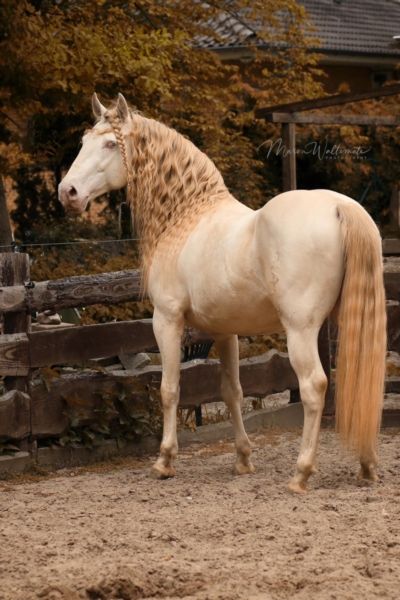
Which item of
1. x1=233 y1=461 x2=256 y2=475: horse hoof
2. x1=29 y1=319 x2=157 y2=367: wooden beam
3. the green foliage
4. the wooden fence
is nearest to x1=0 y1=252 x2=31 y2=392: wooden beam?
the wooden fence

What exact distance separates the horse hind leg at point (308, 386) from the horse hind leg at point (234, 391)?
0.79 meters

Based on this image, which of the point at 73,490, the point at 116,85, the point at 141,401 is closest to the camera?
the point at 73,490

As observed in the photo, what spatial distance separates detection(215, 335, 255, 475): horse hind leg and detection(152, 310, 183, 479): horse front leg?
1.16 feet

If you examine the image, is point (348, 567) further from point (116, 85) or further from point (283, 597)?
point (116, 85)

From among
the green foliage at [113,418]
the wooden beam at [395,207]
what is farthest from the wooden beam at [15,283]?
the wooden beam at [395,207]

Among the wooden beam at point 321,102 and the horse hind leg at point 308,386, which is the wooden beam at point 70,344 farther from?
the wooden beam at point 321,102

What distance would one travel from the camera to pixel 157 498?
557cm

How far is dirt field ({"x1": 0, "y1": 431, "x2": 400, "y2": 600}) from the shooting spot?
382 centimetres

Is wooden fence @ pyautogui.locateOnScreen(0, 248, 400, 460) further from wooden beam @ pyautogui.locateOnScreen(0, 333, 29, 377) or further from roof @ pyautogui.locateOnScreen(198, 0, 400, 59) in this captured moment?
roof @ pyautogui.locateOnScreen(198, 0, 400, 59)

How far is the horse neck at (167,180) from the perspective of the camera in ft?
20.2

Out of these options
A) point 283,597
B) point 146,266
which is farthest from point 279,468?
point 283,597

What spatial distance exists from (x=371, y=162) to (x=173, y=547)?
13862mm

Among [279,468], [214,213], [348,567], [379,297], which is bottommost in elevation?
[279,468]

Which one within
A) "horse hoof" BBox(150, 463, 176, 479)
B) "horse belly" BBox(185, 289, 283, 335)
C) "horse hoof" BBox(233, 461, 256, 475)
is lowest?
"horse hoof" BBox(233, 461, 256, 475)
